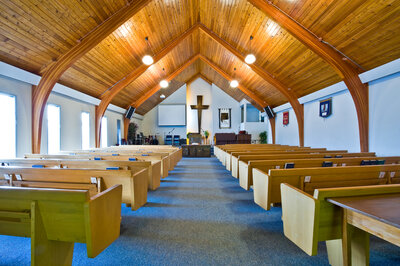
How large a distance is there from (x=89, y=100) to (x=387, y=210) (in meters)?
8.06

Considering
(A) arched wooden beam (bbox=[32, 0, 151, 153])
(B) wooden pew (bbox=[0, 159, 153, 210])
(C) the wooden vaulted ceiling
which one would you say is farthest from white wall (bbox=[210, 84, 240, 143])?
(B) wooden pew (bbox=[0, 159, 153, 210])

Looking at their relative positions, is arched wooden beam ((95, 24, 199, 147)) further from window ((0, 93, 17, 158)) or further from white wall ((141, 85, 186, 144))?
white wall ((141, 85, 186, 144))

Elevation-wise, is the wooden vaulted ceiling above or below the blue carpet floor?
above

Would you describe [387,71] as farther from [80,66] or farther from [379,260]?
[80,66]

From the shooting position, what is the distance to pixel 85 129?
301 inches

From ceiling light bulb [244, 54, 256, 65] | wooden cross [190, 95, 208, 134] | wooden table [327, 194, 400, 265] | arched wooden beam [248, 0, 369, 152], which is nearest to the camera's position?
wooden table [327, 194, 400, 265]

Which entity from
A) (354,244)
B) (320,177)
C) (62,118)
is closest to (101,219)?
(354,244)

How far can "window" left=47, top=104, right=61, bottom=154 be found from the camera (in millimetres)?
6000

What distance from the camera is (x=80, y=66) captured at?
5.86m

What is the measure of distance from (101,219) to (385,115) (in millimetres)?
5494

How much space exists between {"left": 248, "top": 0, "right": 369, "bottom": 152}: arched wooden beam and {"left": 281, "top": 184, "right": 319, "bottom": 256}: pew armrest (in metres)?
4.33

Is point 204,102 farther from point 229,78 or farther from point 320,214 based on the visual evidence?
point 320,214

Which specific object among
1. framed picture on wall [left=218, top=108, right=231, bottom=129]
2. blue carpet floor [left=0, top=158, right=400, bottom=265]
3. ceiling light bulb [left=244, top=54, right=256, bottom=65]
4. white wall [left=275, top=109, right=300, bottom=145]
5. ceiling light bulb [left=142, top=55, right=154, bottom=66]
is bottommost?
blue carpet floor [left=0, top=158, right=400, bottom=265]

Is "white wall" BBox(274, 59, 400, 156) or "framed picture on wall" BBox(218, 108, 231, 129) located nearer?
"white wall" BBox(274, 59, 400, 156)
